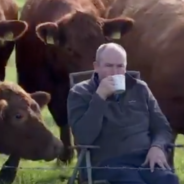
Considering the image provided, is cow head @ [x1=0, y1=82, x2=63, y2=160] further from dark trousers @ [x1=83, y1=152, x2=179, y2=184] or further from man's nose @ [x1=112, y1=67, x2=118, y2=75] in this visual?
man's nose @ [x1=112, y1=67, x2=118, y2=75]

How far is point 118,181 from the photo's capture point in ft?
21.0

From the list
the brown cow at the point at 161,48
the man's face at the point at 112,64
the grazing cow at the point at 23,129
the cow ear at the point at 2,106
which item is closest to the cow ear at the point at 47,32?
the brown cow at the point at 161,48

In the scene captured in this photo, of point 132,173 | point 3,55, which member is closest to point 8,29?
point 3,55

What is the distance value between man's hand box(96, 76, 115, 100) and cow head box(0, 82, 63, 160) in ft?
3.46

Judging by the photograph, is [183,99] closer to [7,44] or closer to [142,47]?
[142,47]

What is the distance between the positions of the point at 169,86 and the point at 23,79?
2.49m

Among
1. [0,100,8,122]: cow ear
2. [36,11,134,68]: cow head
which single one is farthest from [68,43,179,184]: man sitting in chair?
[36,11,134,68]: cow head

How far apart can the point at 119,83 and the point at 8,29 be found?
11.5ft

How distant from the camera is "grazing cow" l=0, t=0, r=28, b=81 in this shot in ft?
31.0

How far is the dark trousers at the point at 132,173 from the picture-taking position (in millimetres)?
6301

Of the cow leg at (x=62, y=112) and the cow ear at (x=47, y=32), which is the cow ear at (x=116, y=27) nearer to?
the cow ear at (x=47, y=32)

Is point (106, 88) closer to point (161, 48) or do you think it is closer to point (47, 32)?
point (161, 48)

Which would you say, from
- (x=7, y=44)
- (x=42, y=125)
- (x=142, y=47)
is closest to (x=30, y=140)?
(x=42, y=125)

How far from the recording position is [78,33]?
9148 mm
